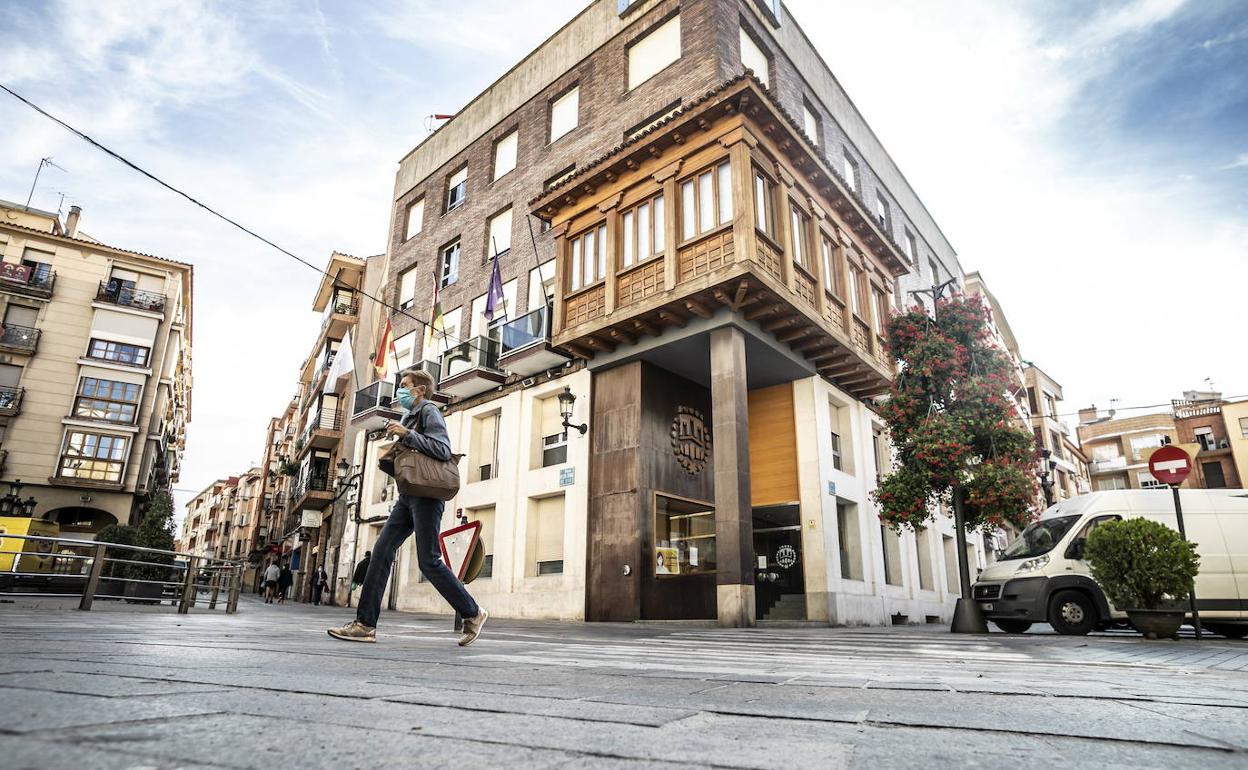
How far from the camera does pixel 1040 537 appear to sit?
11.7 m

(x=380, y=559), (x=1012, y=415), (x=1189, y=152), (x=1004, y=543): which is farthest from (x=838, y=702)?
(x=1004, y=543)

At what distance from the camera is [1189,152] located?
15352mm

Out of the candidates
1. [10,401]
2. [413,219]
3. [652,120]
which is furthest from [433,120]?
[10,401]

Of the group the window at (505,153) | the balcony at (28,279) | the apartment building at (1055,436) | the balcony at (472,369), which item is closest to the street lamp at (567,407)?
the balcony at (472,369)

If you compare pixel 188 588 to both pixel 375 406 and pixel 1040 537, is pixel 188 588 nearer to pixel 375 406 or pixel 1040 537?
pixel 375 406

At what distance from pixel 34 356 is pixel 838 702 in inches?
1670

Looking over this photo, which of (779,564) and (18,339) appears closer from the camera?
(779,564)

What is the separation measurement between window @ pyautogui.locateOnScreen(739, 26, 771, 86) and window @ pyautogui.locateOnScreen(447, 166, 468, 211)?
11137mm

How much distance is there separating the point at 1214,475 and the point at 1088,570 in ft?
178

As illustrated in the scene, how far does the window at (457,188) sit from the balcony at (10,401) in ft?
78.4

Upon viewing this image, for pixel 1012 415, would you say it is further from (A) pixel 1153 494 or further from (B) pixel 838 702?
(B) pixel 838 702

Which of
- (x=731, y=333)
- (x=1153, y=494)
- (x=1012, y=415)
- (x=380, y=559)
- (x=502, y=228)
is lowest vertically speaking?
(x=380, y=559)

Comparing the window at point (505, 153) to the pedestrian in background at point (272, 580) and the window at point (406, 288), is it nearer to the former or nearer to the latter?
the window at point (406, 288)

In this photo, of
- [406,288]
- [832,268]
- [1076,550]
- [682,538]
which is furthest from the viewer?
[406,288]
